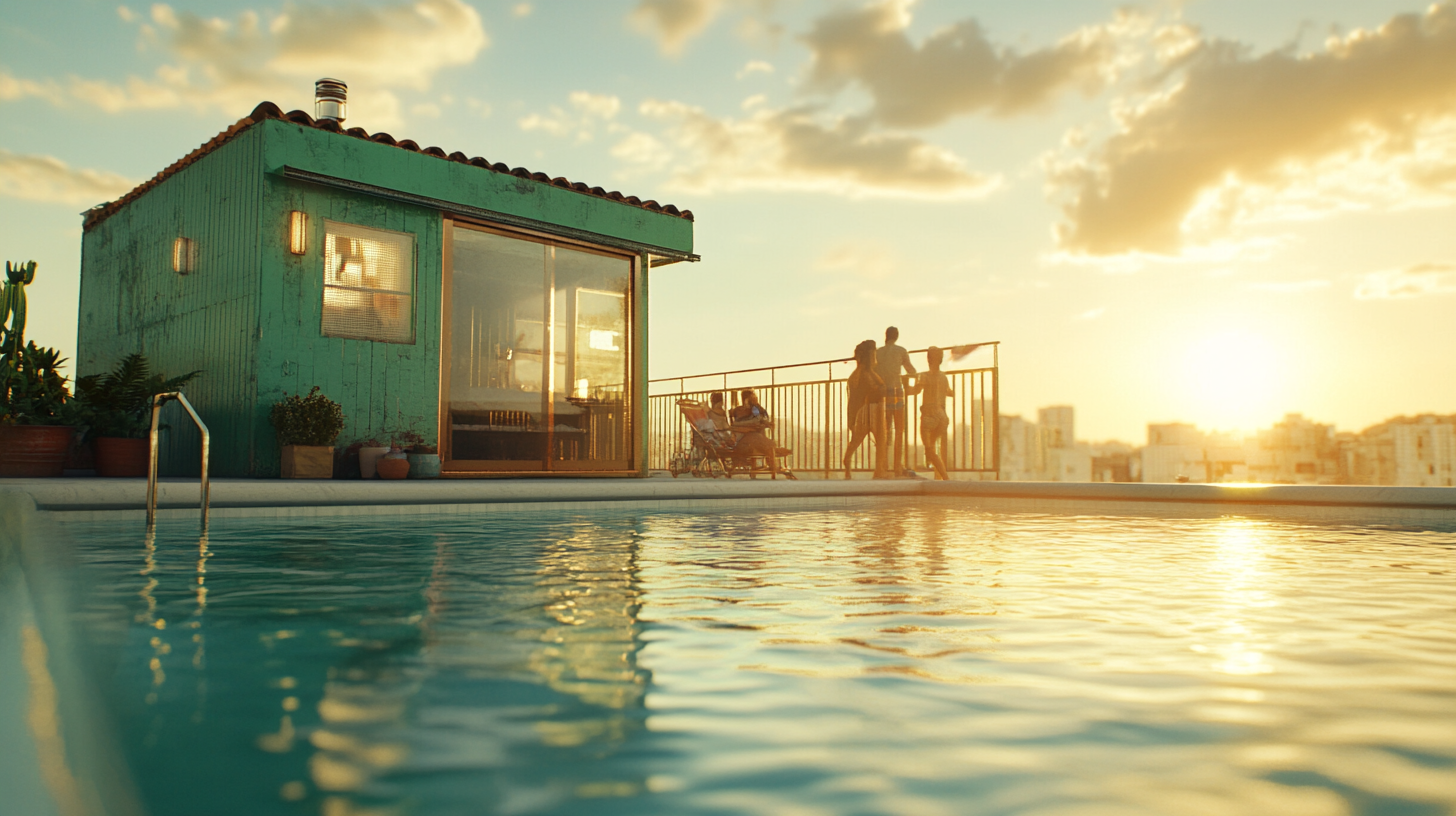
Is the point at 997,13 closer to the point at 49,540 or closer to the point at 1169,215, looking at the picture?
the point at 1169,215

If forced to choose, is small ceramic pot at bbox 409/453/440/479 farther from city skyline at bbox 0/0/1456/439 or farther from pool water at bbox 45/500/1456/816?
pool water at bbox 45/500/1456/816

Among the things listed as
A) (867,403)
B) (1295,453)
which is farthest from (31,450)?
(1295,453)

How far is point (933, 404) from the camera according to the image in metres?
9.05

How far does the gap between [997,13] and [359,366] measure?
7603 mm

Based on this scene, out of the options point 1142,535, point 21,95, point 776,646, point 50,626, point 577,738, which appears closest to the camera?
point 577,738

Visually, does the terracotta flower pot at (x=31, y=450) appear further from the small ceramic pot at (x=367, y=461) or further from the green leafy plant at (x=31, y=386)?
the small ceramic pot at (x=367, y=461)

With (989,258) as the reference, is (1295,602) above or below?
below

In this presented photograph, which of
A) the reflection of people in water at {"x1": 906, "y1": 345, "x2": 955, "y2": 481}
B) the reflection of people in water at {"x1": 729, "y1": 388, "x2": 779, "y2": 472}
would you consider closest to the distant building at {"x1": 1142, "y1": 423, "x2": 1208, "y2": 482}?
the reflection of people in water at {"x1": 906, "y1": 345, "x2": 955, "y2": 481}

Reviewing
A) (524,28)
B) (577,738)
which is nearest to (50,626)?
(577,738)

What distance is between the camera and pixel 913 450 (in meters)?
9.69

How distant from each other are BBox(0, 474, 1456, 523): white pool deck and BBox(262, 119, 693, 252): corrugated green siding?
2.89 m

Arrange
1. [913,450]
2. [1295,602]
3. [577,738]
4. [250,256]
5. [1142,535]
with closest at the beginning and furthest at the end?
[577,738] → [1295,602] → [1142,535] → [250,256] → [913,450]

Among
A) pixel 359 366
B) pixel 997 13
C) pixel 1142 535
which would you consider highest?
pixel 997 13

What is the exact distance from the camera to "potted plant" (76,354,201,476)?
20.8ft
